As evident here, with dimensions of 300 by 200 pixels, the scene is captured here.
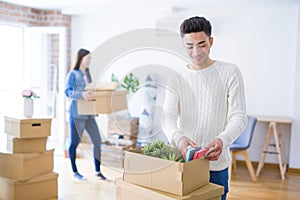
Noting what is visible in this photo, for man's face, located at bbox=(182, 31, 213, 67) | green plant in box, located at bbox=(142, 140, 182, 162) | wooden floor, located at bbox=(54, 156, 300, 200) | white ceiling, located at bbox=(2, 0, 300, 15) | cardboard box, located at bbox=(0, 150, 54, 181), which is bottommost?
wooden floor, located at bbox=(54, 156, 300, 200)

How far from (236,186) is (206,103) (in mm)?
2561

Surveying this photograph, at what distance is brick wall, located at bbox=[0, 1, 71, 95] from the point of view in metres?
4.64

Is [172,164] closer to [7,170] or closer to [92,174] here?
[7,170]

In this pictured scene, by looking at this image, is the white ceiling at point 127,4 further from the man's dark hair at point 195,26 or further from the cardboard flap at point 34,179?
the man's dark hair at point 195,26

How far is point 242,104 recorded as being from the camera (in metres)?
1.42

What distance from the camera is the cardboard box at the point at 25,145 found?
2.96 m

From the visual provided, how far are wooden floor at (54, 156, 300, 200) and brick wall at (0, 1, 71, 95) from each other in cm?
149

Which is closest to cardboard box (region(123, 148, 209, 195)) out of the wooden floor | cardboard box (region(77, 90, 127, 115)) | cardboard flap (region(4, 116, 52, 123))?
cardboard box (region(77, 90, 127, 115))

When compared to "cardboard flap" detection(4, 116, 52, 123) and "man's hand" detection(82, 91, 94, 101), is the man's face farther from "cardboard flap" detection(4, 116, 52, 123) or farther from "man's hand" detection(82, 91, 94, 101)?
"cardboard flap" detection(4, 116, 52, 123)

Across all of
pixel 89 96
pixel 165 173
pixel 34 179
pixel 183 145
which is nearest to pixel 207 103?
pixel 183 145

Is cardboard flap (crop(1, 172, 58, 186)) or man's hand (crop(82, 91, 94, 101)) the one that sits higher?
man's hand (crop(82, 91, 94, 101))

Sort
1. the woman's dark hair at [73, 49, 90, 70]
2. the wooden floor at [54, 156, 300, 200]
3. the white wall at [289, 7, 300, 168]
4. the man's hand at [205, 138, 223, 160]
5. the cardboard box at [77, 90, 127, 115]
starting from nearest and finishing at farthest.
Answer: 1. the man's hand at [205, 138, 223, 160]
2. the cardboard box at [77, 90, 127, 115]
3. the wooden floor at [54, 156, 300, 200]
4. the woman's dark hair at [73, 49, 90, 70]
5. the white wall at [289, 7, 300, 168]

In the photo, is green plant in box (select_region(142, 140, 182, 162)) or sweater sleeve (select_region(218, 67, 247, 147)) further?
sweater sleeve (select_region(218, 67, 247, 147))

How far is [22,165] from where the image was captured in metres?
2.91
